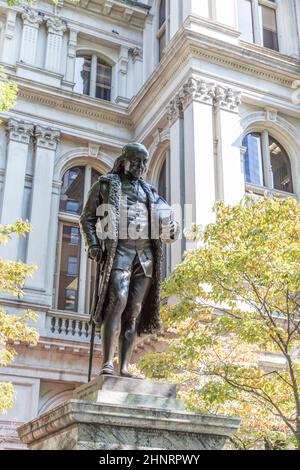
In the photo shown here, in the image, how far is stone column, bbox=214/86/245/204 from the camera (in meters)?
18.6

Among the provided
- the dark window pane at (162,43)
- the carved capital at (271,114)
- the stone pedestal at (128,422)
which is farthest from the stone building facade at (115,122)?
the stone pedestal at (128,422)

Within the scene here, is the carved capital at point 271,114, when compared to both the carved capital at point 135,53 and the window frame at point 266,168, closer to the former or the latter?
the window frame at point 266,168

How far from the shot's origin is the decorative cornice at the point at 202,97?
19.5m

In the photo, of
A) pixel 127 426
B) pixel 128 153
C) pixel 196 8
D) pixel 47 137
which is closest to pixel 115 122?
pixel 47 137

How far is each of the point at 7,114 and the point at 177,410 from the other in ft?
61.0

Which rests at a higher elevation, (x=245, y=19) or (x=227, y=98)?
(x=245, y=19)

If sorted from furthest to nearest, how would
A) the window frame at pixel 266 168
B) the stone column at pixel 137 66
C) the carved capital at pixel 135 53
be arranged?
the carved capital at pixel 135 53, the stone column at pixel 137 66, the window frame at pixel 266 168

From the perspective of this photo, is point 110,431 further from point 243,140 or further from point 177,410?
point 243,140

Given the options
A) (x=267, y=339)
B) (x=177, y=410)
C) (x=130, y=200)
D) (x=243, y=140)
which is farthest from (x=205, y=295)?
(x=243, y=140)

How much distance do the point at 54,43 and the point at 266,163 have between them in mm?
10133

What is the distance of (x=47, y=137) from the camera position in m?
22.5

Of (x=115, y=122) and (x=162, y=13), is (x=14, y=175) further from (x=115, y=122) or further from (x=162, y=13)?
(x=162, y=13)

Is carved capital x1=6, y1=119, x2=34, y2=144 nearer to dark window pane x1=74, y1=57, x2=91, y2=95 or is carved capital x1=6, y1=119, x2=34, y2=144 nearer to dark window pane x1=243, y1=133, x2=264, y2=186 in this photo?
dark window pane x1=74, y1=57, x2=91, y2=95

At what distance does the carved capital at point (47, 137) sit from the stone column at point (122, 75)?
3.80 m
